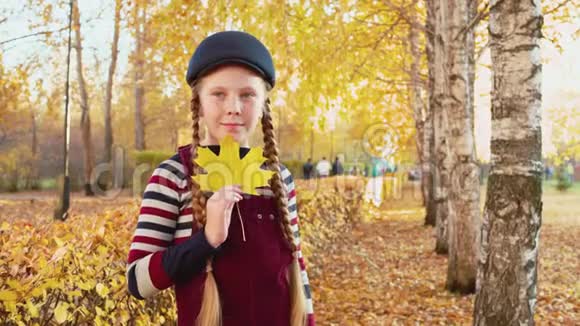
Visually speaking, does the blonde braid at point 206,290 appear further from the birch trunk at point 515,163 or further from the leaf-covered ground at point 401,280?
the birch trunk at point 515,163

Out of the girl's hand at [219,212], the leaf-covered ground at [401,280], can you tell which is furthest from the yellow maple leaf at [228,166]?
the leaf-covered ground at [401,280]

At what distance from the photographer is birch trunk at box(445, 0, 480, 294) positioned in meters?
6.08

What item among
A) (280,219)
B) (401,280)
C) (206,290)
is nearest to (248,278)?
(206,290)

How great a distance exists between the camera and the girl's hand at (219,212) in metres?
1.42

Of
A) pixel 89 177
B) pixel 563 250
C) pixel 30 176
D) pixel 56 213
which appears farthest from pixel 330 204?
pixel 30 176

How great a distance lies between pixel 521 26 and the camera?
347 centimetres

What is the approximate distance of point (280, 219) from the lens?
1.74m

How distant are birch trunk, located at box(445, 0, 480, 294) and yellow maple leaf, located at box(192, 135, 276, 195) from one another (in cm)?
512

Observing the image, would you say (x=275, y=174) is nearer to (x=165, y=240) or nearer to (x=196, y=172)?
→ (x=196, y=172)

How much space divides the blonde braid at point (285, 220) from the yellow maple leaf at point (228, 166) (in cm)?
26

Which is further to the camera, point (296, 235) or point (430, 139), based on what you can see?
point (430, 139)

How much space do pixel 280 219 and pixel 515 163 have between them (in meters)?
2.32

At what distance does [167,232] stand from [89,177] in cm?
2145

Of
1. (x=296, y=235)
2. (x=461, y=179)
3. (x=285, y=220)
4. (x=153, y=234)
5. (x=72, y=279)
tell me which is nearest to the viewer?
(x=153, y=234)
